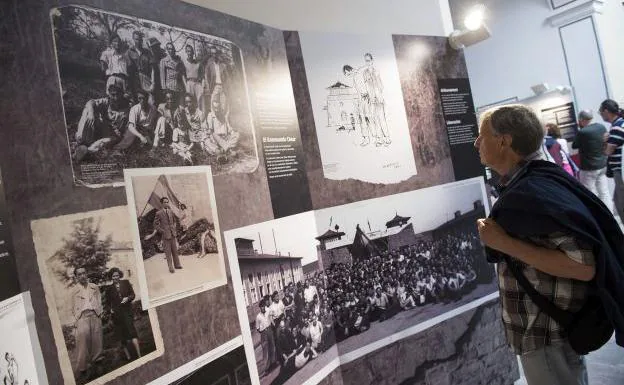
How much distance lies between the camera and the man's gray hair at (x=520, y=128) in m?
1.82

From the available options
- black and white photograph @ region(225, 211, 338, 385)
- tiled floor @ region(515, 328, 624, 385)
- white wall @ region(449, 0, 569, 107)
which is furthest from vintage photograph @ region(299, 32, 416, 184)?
white wall @ region(449, 0, 569, 107)

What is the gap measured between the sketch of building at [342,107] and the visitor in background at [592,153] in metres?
5.19

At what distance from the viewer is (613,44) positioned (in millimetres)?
9625

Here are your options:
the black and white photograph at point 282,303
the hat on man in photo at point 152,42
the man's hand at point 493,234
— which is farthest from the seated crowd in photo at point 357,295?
the hat on man in photo at point 152,42

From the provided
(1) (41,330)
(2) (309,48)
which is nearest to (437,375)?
(2) (309,48)

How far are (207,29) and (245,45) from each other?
21 cm

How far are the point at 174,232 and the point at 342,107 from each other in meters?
1.28

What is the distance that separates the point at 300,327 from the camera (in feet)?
6.81

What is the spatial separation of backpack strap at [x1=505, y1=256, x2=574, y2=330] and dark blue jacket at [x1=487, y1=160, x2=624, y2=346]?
146mm

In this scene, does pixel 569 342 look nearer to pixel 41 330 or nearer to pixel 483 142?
pixel 483 142

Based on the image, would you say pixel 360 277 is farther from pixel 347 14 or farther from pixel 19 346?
pixel 19 346

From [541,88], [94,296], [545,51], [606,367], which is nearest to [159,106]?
[94,296]

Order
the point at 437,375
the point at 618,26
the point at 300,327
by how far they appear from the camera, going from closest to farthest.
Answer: the point at 300,327 < the point at 437,375 < the point at 618,26

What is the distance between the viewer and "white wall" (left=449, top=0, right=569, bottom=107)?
10.1 m
